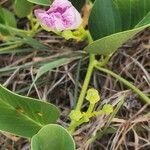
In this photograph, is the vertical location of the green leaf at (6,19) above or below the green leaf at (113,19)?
below

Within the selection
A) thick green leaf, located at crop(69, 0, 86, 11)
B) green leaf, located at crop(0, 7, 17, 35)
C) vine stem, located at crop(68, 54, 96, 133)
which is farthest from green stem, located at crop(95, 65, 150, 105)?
green leaf, located at crop(0, 7, 17, 35)

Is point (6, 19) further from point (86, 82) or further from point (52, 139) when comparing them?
point (52, 139)

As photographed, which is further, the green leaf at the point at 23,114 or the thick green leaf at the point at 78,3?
the thick green leaf at the point at 78,3

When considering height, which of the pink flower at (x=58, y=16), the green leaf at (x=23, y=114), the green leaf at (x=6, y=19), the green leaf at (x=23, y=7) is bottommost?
the green leaf at (x=23, y=114)

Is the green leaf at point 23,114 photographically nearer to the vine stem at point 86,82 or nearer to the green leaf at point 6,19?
the vine stem at point 86,82

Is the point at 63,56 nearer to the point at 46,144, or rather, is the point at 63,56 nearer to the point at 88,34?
the point at 88,34

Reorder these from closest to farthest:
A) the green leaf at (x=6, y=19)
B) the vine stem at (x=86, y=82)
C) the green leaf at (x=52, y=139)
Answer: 1. the green leaf at (x=52, y=139)
2. the vine stem at (x=86, y=82)
3. the green leaf at (x=6, y=19)

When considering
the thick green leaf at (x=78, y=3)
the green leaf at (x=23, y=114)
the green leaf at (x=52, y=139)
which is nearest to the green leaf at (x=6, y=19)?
the thick green leaf at (x=78, y=3)

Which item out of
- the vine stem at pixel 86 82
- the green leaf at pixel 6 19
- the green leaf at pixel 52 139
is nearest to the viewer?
the green leaf at pixel 52 139
